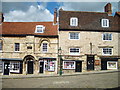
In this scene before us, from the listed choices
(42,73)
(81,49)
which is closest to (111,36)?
(81,49)

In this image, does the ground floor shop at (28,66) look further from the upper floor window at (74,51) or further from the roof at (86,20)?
the roof at (86,20)

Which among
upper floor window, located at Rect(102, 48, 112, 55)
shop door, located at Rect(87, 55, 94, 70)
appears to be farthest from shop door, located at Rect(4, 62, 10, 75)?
upper floor window, located at Rect(102, 48, 112, 55)

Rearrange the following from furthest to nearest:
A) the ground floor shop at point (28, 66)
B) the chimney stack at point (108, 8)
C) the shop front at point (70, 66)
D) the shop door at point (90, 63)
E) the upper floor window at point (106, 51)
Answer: the chimney stack at point (108, 8) < the upper floor window at point (106, 51) < the shop door at point (90, 63) < the shop front at point (70, 66) < the ground floor shop at point (28, 66)

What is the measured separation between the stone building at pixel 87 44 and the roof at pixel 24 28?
1.90 metres

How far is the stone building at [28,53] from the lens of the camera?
2427cm

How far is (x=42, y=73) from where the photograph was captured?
24438 millimetres

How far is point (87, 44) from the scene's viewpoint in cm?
2523

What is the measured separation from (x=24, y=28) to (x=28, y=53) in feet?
16.3

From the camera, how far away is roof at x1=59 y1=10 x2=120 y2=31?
25.5m

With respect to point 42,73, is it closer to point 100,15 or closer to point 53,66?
point 53,66

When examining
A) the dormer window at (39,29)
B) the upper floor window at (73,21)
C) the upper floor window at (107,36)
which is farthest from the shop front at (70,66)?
the dormer window at (39,29)

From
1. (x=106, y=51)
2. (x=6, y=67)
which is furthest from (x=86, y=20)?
(x=6, y=67)

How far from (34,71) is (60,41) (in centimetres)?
638

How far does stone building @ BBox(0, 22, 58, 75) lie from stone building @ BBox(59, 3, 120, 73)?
5.89 ft
